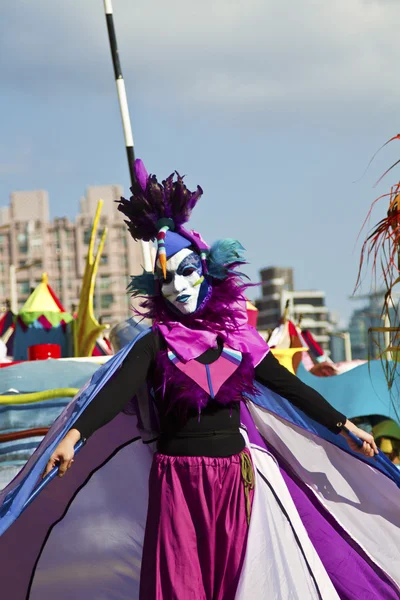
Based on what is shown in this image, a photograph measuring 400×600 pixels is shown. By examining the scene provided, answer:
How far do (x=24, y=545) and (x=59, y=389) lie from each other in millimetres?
1419

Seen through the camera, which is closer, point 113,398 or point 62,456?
point 62,456

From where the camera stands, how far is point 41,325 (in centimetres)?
1216

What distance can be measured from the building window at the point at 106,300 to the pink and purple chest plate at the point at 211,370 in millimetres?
103801

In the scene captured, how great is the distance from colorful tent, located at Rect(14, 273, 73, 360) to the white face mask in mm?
7230

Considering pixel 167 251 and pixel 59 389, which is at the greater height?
pixel 167 251

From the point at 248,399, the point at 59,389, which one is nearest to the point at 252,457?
the point at 248,399

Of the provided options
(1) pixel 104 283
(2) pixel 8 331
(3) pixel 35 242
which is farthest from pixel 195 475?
(3) pixel 35 242

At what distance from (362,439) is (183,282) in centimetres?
99

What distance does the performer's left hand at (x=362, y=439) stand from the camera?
4504 millimetres

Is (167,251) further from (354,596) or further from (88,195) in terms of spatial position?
(88,195)

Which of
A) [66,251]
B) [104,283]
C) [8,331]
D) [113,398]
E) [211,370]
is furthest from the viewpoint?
[66,251]

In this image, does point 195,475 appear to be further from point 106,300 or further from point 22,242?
point 22,242

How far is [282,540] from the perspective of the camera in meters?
4.11

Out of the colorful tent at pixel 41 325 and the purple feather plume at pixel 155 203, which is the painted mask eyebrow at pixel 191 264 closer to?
the purple feather plume at pixel 155 203
